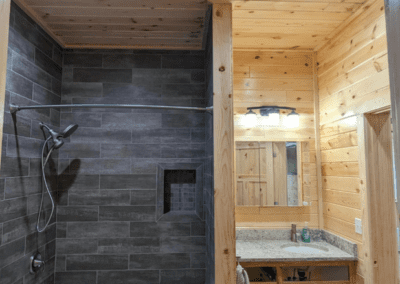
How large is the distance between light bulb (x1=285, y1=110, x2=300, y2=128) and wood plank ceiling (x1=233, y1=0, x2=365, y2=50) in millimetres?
685

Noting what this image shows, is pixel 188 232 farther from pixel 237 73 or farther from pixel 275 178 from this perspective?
pixel 237 73

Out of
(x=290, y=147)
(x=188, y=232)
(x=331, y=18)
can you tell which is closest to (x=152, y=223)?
(x=188, y=232)

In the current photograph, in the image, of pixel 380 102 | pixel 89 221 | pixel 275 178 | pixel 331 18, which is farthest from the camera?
pixel 275 178

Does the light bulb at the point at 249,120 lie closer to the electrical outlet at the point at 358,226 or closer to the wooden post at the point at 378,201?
A: the wooden post at the point at 378,201

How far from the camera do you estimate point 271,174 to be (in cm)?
289

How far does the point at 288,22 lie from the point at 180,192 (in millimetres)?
1743

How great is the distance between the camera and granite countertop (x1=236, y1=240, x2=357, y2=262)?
2.32 meters

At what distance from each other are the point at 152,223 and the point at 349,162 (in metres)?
1.74

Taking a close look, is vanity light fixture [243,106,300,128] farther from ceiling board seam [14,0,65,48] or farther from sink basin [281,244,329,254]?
ceiling board seam [14,0,65,48]

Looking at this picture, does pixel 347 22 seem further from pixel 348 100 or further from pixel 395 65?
pixel 395 65

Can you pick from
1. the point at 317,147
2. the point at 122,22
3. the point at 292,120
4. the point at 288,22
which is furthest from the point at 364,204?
the point at 122,22

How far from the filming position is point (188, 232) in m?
2.58

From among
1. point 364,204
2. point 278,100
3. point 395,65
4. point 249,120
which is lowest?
point 364,204

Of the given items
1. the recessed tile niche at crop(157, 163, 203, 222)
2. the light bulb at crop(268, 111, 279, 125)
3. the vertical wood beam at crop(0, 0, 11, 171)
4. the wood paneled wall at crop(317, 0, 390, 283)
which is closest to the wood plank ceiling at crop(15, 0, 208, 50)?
the light bulb at crop(268, 111, 279, 125)
